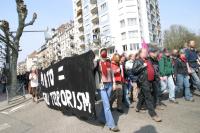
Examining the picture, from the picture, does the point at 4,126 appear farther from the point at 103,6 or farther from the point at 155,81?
the point at 103,6

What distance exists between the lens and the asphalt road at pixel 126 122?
783 centimetres

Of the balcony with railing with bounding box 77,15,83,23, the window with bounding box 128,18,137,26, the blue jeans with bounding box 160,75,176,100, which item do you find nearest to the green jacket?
the blue jeans with bounding box 160,75,176,100

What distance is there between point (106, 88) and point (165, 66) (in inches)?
127

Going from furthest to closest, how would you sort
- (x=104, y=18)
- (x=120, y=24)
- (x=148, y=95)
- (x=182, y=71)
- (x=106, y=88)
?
(x=104, y=18)
(x=120, y=24)
(x=182, y=71)
(x=148, y=95)
(x=106, y=88)

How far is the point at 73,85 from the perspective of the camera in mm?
9320

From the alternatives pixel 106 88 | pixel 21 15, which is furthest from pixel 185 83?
pixel 21 15

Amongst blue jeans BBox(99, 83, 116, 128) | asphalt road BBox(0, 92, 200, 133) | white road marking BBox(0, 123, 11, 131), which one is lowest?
white road marking BBox(0, 123, 11, 131)

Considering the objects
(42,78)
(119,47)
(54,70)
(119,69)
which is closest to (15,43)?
(42,78)

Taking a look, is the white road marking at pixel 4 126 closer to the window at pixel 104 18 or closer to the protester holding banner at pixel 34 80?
the protester holding banner at pixel 34 80

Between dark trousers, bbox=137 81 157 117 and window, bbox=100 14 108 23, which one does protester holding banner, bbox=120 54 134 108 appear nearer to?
dark trousers, bbox=137 81 157 117

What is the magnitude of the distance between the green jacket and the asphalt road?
0.96m

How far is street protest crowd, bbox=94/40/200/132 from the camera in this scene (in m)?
8.42

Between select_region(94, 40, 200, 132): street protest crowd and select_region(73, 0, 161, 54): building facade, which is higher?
select_region(73, 0, 161, 54): building facade

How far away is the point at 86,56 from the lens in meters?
8.35
